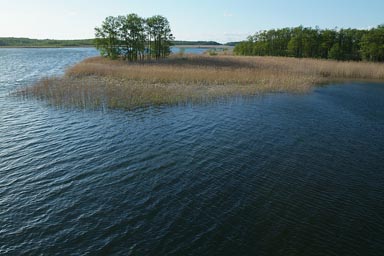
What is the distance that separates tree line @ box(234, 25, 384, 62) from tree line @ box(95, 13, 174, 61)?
31.3m

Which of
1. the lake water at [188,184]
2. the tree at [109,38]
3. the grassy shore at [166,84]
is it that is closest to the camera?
the lake water at [188,184]

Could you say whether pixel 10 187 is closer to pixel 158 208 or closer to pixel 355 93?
pixel 158 208

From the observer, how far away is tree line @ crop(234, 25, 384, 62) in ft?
184

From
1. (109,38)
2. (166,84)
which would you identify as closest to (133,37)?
(109,38)

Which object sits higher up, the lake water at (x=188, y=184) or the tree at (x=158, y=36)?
the tree at (x=158, y=36)

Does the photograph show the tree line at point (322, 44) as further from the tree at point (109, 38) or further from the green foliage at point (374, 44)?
the tree at point (109, 38)

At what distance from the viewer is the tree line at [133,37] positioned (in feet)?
164

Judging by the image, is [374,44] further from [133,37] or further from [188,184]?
[188,184]

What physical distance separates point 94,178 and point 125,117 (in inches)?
336

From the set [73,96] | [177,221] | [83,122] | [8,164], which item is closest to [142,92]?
[73,96]

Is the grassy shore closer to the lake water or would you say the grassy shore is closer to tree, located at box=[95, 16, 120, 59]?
the lake water

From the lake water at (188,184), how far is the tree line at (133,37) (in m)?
34.3

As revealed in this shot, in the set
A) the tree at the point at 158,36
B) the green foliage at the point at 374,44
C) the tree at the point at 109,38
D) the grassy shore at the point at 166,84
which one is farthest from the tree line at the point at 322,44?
the tree at the point at 109,38

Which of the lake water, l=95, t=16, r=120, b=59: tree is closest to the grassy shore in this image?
the lake water
